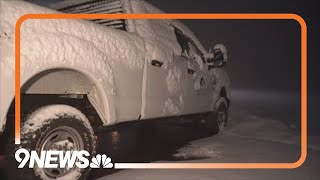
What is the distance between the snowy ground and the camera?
4441 millimetres

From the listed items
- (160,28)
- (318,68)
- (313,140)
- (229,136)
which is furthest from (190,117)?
(318,68)

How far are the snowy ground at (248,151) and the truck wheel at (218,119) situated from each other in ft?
0.59

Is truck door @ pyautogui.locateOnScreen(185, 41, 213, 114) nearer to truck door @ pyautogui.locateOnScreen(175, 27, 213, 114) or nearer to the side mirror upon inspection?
truck door @ pyautogui.locateOnScreen(175, 27, 213, 114)

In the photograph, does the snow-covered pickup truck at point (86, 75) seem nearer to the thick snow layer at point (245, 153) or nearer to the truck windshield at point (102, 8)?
the truck windshield at point (102, 8)

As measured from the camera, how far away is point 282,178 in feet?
14.4

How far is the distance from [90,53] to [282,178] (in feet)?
7.56

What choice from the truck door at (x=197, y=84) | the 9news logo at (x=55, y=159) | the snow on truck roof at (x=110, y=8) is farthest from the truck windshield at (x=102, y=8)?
the 9news logo at (x=55, y=159)

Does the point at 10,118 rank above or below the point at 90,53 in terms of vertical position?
below

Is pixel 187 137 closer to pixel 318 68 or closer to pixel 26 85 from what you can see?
pixel 26 85

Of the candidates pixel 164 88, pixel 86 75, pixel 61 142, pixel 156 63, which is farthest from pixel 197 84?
pixel 61 142

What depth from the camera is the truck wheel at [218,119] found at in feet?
24.1

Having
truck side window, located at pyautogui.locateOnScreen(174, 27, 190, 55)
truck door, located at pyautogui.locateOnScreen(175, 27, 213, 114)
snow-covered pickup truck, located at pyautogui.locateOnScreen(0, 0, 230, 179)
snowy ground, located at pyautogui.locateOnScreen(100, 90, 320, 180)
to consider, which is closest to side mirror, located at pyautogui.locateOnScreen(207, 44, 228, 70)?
truck door, located at pyautogui.locateOnScreen(175, 27, 213, 114)

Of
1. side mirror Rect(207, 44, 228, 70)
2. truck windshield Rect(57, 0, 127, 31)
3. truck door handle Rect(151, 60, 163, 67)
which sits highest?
truck windshield Rect(57, 0, 127, 31)

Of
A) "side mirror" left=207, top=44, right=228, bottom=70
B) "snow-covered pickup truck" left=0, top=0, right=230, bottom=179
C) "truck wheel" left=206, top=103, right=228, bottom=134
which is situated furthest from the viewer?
"truck wheel" left=206, top=103, right=228, bottom=134
